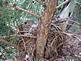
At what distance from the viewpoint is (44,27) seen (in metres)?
2.26

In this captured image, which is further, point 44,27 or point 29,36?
point 29,36

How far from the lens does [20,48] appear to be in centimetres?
260

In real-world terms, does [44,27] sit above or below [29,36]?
above

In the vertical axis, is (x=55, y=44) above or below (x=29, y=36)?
below

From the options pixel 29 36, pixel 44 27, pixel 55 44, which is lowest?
pixel 55 44

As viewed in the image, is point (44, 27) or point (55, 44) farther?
point (55, 44)

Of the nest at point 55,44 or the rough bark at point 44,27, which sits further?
the nest at point 55,44

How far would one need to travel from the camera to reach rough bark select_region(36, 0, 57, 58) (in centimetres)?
215

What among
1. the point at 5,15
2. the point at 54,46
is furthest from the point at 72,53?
the point at 5,15

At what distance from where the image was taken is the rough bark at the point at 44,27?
7.06ft

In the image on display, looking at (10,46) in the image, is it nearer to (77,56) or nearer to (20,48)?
(20,48)

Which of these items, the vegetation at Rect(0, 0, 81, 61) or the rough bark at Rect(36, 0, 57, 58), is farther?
the vegetation at Rect(0, 0, 81, 61)

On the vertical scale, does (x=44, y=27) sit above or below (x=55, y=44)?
above

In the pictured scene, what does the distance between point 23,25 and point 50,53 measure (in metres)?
0.47
